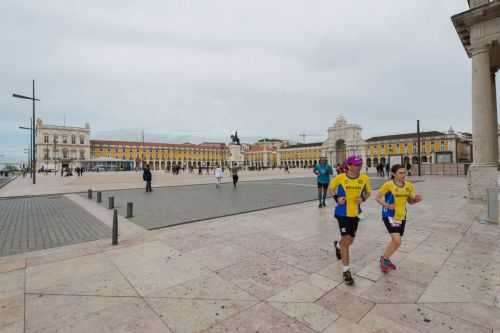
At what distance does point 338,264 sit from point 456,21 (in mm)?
12579

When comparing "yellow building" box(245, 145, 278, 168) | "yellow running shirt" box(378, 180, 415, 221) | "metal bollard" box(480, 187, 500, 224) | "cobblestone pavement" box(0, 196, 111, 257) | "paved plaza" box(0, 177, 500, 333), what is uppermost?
"yellow building" box(245, 145, 278, 168)

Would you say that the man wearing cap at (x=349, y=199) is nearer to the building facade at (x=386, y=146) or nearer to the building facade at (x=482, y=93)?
the building facade at (x=482, y=93)

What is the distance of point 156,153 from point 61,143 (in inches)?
1309

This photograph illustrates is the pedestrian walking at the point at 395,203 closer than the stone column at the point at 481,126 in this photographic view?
Yes

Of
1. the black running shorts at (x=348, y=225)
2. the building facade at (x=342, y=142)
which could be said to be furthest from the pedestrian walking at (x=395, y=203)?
the building facade at (x=342, y=142)

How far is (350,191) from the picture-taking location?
9.68 ft

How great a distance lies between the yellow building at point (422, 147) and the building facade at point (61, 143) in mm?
101518

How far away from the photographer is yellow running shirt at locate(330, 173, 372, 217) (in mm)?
2949

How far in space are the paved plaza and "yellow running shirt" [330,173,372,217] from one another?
944mm

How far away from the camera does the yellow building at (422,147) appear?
243ft

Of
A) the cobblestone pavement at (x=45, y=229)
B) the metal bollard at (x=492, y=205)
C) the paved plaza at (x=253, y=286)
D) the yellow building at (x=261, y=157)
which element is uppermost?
the yellow building at (x=261, y=157)

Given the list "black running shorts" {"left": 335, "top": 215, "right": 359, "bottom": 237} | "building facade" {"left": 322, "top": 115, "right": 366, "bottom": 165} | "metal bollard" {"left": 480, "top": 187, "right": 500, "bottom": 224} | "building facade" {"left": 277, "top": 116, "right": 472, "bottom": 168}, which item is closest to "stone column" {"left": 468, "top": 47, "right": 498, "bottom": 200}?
"metal bollard" {"left": 480, "top": 187, "right": 500, "bottom": 224}

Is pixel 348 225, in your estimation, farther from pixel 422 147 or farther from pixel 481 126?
pixel 422 147

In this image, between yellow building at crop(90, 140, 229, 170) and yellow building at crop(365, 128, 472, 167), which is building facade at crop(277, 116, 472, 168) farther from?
yellow building at crop(90, 140, 229, 170)
